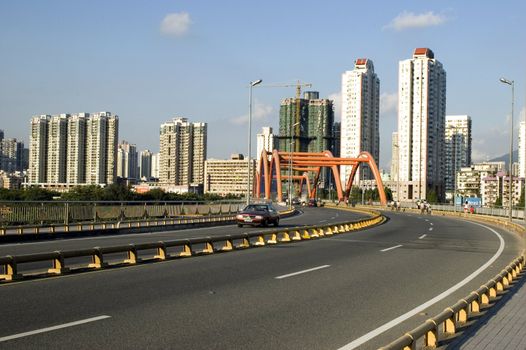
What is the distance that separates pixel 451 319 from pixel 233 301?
3.83m

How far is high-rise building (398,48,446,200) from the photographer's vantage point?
166 meters

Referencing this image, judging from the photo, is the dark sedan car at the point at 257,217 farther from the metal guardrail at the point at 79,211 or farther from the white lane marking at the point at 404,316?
the white lane marking at the point at 404,316

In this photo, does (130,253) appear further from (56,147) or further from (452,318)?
(56,147)

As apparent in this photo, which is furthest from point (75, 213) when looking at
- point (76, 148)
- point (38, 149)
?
point (38, 149)

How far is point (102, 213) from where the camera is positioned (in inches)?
1217

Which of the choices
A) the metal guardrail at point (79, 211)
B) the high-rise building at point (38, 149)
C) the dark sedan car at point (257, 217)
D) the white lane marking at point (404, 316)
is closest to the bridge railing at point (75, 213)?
the metal guardrail at point (79, 211)

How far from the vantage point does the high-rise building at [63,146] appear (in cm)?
19500

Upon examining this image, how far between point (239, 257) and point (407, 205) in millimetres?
89301

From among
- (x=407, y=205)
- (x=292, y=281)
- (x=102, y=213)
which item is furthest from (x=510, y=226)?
(x=407, y=205)

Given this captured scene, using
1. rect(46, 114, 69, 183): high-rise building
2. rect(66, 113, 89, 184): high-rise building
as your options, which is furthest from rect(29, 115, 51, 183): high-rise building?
rect(66, 113, 89, 184): high-rise building

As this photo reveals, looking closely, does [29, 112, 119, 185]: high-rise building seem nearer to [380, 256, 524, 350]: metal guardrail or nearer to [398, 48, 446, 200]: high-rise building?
[398, 48, 446, 200]: high-rise building

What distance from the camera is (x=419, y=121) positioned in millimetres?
166250

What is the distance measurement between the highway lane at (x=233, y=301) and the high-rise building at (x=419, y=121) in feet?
499

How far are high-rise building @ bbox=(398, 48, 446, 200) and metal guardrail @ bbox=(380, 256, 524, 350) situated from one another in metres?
155
